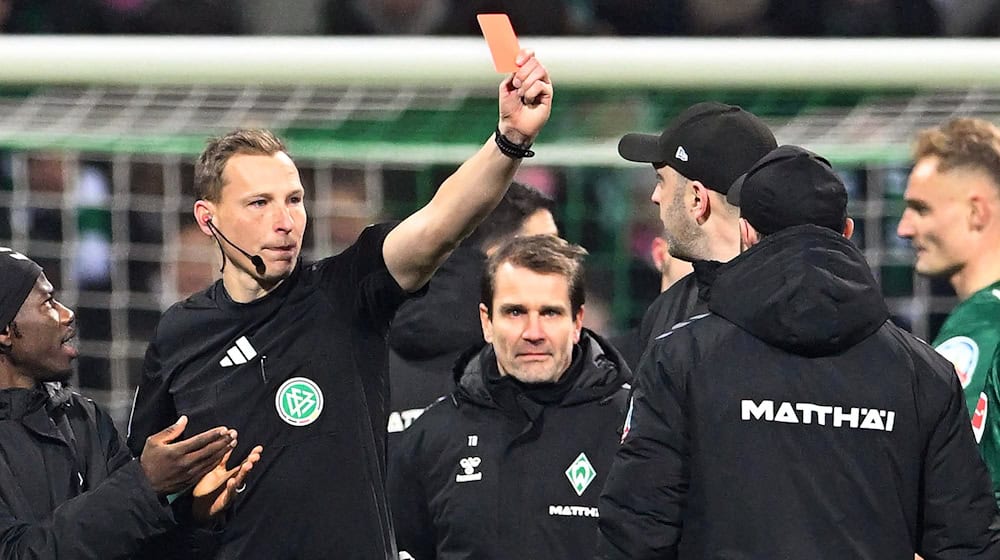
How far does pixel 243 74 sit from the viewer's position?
5.70m

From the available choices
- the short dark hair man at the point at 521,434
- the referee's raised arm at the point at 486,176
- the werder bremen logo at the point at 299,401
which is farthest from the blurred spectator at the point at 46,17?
the referee's raised arm at the point at 486,176

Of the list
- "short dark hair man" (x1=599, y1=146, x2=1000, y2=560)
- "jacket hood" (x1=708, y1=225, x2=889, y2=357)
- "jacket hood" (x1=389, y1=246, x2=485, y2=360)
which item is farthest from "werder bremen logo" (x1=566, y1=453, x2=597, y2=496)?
"jacket hood" (x1=708, y1=225, x2=889, y2=357)

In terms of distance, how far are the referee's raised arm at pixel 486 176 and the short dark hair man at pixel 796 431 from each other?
0.46m

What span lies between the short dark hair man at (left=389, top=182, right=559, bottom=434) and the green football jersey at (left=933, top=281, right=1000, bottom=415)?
129 cm

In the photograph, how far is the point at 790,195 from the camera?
330 centimetres

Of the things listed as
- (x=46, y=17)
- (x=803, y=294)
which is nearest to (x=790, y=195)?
(x=803, y=294)

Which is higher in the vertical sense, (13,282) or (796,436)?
(13,282)

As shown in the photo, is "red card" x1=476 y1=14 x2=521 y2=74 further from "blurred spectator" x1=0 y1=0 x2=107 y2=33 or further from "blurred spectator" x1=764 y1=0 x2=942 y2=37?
"blurred spectator" x1=0 y1=0 x2=107 y2=33

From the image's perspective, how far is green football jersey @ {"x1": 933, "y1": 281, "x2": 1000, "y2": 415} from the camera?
14.1 ft

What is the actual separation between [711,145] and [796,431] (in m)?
0.90

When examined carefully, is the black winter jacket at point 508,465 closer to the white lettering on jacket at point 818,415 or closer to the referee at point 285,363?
the referee at point 285,363

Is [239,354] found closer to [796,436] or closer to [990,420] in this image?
[796,436]

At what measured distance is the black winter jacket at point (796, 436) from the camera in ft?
10.6

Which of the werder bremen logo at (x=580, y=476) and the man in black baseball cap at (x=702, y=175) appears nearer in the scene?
the man in black baseball cap at (x=702, y=175)
